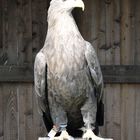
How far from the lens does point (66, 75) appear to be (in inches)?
132

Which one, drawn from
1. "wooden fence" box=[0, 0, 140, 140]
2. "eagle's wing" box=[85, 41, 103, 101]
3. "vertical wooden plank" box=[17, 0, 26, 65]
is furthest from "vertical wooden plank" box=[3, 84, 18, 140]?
"eagle's wing" box=[85, 41, 103, 101]

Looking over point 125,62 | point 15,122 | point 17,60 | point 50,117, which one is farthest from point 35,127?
point 50,117

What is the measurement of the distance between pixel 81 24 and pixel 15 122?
3.44 feet

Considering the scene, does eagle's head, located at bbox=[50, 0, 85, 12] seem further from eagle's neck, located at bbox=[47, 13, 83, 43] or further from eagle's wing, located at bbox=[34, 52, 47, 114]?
eagle's wing, located at bbox=[34, 52, 47, 114]

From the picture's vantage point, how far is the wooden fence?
4938 millimetres

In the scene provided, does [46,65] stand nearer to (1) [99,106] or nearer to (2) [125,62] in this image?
(1) [99,106]

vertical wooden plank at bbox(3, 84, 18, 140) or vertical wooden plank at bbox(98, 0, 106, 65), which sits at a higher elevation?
vertical wooden plank at bbox(98, 0, 106, 65)

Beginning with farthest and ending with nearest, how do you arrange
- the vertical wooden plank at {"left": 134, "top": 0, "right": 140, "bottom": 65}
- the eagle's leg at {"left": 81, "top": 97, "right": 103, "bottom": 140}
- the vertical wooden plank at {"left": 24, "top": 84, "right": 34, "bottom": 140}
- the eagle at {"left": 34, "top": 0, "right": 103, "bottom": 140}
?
the vertical wooden plank at {"left": 24, "top": 84, "right": 34, "bottom": 140}
the vertical wooden plank at {"left": 134, "top": 0, "right": 140, "bottom": 65}
the eagle's leg at {"left": 81, "top": 97, "right": 103, "bottom": 140}
the eagle at {"left": 34, "top": 0, "right": 103, "bottom": 140}

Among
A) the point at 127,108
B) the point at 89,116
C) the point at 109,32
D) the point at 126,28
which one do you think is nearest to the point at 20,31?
the point at 109,32

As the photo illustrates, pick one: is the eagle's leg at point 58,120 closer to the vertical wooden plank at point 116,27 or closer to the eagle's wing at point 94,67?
the eagle's wing at point 94,67

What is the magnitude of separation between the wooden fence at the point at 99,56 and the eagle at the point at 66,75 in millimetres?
1416

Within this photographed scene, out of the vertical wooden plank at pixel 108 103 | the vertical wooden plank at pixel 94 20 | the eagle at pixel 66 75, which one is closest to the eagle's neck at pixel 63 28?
the eagle at pixel 66 75

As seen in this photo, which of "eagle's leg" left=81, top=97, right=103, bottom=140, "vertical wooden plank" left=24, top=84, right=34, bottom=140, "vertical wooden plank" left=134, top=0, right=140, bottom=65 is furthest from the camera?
"vertical wooden plank" left=24, top=84, right=34, bottom=140

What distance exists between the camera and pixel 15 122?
16.7 feet
